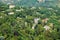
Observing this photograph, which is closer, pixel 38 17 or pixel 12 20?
pixel 12 20

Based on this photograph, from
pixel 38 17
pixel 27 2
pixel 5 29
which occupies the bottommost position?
pixel 27 2

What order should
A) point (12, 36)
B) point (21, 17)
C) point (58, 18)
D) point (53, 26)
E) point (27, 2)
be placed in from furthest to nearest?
point (27, 2), point (58, 18), point (21, 17), point (53, 26), point (12, 36)

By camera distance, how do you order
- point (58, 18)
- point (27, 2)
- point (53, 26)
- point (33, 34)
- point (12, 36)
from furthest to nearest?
1. point (27, 2)
2. point (58, 18)
3. point (53, 26)
4. point (33, 34)
5. point (12, 36)

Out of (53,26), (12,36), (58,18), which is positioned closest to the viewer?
(12,36)

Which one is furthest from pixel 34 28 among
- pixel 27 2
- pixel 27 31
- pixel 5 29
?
pixel 27 2

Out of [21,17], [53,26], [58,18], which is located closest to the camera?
[53,26]

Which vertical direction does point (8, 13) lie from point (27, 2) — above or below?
above

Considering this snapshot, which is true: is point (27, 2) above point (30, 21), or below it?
below

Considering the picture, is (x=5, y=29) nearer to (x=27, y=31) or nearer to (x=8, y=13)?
(x=27, y=31)

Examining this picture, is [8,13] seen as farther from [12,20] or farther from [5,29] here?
[5,29]

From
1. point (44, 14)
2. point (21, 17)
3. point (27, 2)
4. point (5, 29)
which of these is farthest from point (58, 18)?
point (27, 2)
